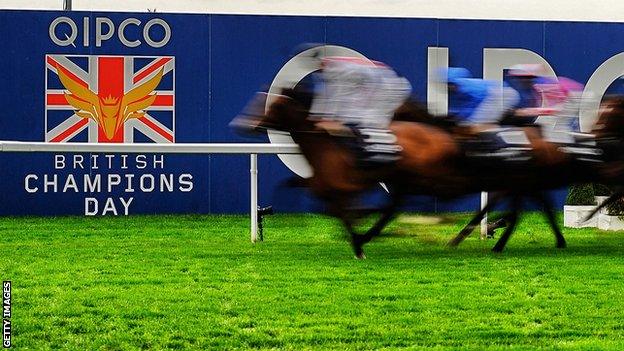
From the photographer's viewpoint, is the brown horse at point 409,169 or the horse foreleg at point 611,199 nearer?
the brown horse at point 409,169

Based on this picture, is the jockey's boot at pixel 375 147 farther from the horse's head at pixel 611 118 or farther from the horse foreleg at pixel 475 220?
the horse's head at pixel 611 118

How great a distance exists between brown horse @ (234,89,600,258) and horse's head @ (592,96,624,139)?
11 centimetres

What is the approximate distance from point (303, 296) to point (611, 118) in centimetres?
542

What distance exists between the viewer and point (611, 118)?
132cm

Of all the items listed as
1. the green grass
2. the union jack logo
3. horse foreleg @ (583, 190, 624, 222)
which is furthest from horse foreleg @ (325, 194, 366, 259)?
the union jack logo

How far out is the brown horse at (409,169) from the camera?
110cm

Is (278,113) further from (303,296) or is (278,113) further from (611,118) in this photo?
(303,296)

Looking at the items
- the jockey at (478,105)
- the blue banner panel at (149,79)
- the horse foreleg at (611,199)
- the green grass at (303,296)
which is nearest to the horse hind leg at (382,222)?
the jockey at (478,105)

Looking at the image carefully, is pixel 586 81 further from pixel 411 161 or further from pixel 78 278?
pixel 411 161

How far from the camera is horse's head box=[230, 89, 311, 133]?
3.87 ft

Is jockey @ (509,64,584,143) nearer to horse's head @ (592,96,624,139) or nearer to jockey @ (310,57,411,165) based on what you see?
horse's head @ (592,96,624,139)

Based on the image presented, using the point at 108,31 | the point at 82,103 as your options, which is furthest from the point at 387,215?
the point at 82,103

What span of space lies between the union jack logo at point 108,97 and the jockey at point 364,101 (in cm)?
1226

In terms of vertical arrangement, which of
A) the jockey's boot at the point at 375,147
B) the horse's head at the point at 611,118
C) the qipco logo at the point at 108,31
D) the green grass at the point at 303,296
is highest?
the qipco logo at the point at 108,31
